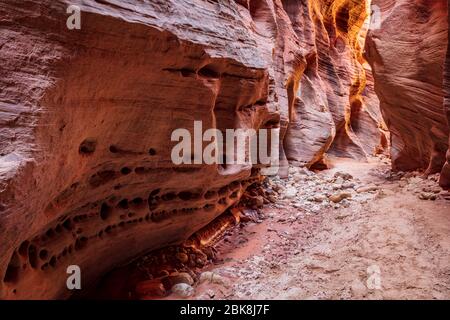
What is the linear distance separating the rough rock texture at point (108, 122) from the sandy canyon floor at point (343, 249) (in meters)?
1.00

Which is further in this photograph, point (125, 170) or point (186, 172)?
point (186, 172)

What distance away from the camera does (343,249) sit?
4.44 metres

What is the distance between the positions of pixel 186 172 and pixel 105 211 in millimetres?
1168

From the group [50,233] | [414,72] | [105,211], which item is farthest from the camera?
[414,72]

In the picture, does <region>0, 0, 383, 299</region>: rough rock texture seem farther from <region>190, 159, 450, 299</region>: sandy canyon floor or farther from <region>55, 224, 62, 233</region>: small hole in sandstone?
<region>190, 159, 450, 299</region>: sandy canyon floor

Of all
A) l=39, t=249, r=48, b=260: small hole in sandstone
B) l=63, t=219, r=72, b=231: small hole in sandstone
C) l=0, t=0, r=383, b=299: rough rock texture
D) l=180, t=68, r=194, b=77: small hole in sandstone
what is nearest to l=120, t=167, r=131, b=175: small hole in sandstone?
l=0, t=0, r=383, b=299: rough rock texture

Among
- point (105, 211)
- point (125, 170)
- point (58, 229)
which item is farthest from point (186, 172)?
point (58, 229)

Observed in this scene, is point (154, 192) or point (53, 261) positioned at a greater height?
point (154, 192)

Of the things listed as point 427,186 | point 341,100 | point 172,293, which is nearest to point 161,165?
point 172,293

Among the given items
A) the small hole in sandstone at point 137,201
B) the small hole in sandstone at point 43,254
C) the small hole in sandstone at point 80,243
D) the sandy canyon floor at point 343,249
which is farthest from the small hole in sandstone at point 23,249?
the sandy canyon floor at point 343,249

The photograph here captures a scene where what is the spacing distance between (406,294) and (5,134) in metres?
3.63

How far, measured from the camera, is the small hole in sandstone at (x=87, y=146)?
339cm

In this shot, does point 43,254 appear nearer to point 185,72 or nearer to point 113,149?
point 113,149

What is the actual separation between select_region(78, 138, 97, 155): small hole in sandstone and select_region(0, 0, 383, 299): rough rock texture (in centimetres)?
1
